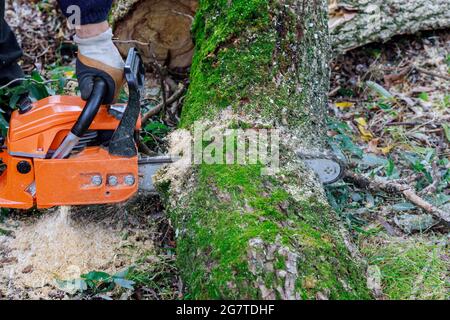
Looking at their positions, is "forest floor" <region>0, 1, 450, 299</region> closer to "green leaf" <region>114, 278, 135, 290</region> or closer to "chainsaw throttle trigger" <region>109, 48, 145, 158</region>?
"green leaf" <region>114, 278, 135, 290</region>

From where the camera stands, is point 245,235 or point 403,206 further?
point 403,206

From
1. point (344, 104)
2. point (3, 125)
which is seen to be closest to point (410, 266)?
point (344, 104)

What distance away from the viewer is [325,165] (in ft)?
10.4

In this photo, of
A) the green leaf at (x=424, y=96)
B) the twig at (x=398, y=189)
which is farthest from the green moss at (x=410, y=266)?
the green leaf at (x=424, y=96)

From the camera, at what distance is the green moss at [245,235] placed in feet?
7.39

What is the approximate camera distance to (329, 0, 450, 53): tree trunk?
4.77 meters

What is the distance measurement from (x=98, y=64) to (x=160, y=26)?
66.1 inches

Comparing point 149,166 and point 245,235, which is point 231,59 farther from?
point 245,235

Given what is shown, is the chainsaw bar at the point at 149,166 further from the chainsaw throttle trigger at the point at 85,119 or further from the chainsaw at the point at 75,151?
the chainsaw throttle trigger at the point at 85,119

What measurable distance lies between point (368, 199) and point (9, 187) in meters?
2.05

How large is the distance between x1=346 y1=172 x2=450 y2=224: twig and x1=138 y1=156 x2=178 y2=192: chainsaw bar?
1.19m

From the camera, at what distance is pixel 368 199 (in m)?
3.54
